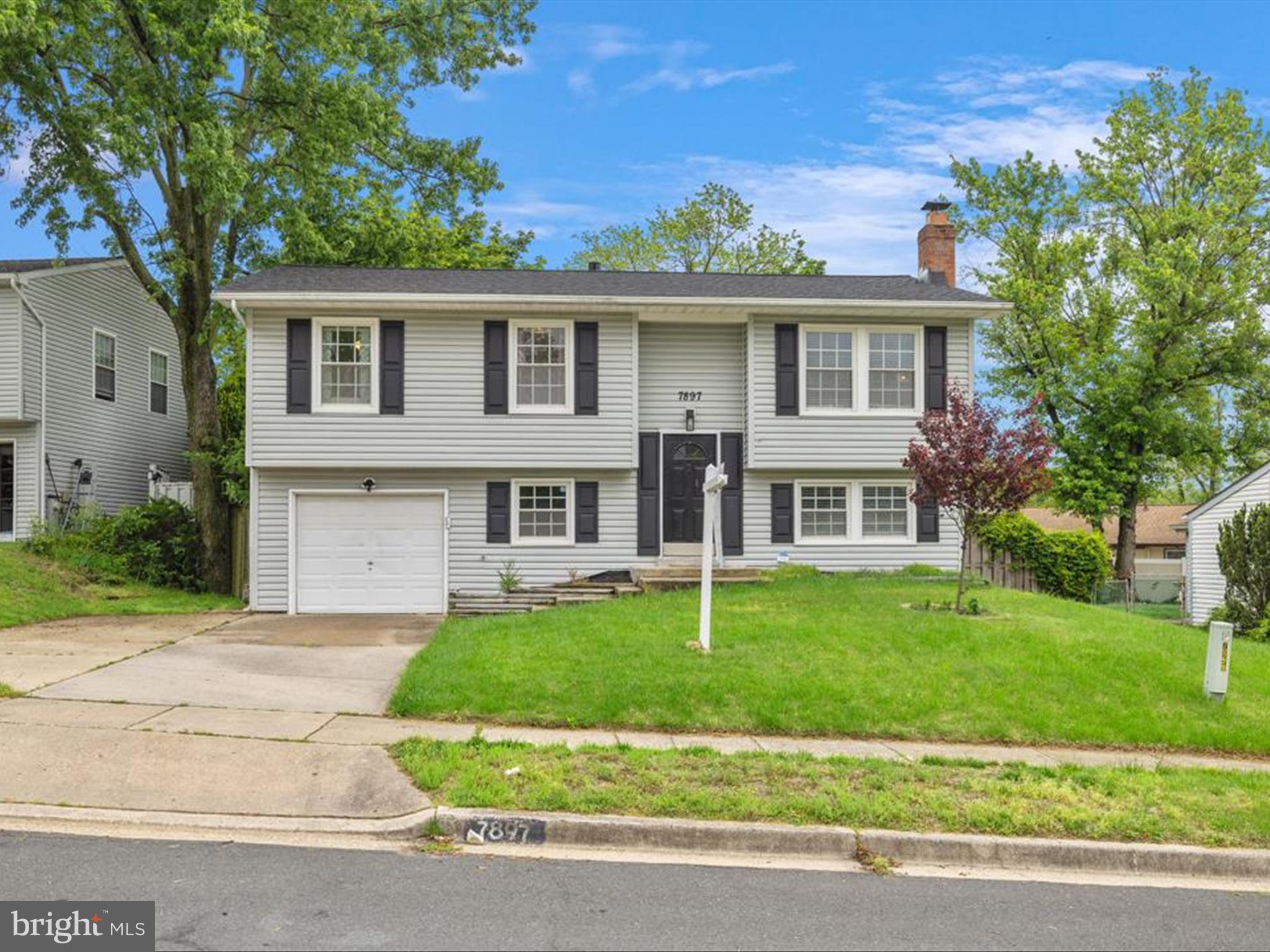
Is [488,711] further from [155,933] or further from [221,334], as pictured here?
[221,334]

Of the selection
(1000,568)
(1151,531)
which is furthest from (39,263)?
(1151,531)

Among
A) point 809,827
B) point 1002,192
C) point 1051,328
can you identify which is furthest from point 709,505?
point 1002,192

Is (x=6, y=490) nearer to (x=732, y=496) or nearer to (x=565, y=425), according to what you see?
(x=565, y=425)

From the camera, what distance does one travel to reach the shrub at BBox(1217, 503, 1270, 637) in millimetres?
19766

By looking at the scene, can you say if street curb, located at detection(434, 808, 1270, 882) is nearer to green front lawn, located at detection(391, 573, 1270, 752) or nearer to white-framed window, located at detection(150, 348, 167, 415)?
green front lawn, located at detection(391, 573, 1270, 752)

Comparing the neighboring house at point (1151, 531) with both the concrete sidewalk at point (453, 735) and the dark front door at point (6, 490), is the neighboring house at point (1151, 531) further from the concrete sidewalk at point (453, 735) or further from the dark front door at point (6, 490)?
the concrete sidewalk at point (453, 735)

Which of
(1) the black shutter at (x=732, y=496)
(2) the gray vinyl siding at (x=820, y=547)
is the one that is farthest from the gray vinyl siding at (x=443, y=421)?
(2) the gray vinyl siding at (x=820, y=547)

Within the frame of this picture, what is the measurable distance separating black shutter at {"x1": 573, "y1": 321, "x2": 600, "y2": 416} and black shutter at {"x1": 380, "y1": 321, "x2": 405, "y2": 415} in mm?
3021

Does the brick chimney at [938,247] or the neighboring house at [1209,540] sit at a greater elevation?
the brick chimney at [938,247]

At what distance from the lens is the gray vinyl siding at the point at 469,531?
17.6 metres


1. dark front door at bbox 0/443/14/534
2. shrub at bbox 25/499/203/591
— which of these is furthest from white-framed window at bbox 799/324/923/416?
dark front door at bbox 0/443/14/534

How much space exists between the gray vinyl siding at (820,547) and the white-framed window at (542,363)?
3.86 metres

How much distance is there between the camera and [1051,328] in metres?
33.2

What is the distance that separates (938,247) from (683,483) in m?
7.57
